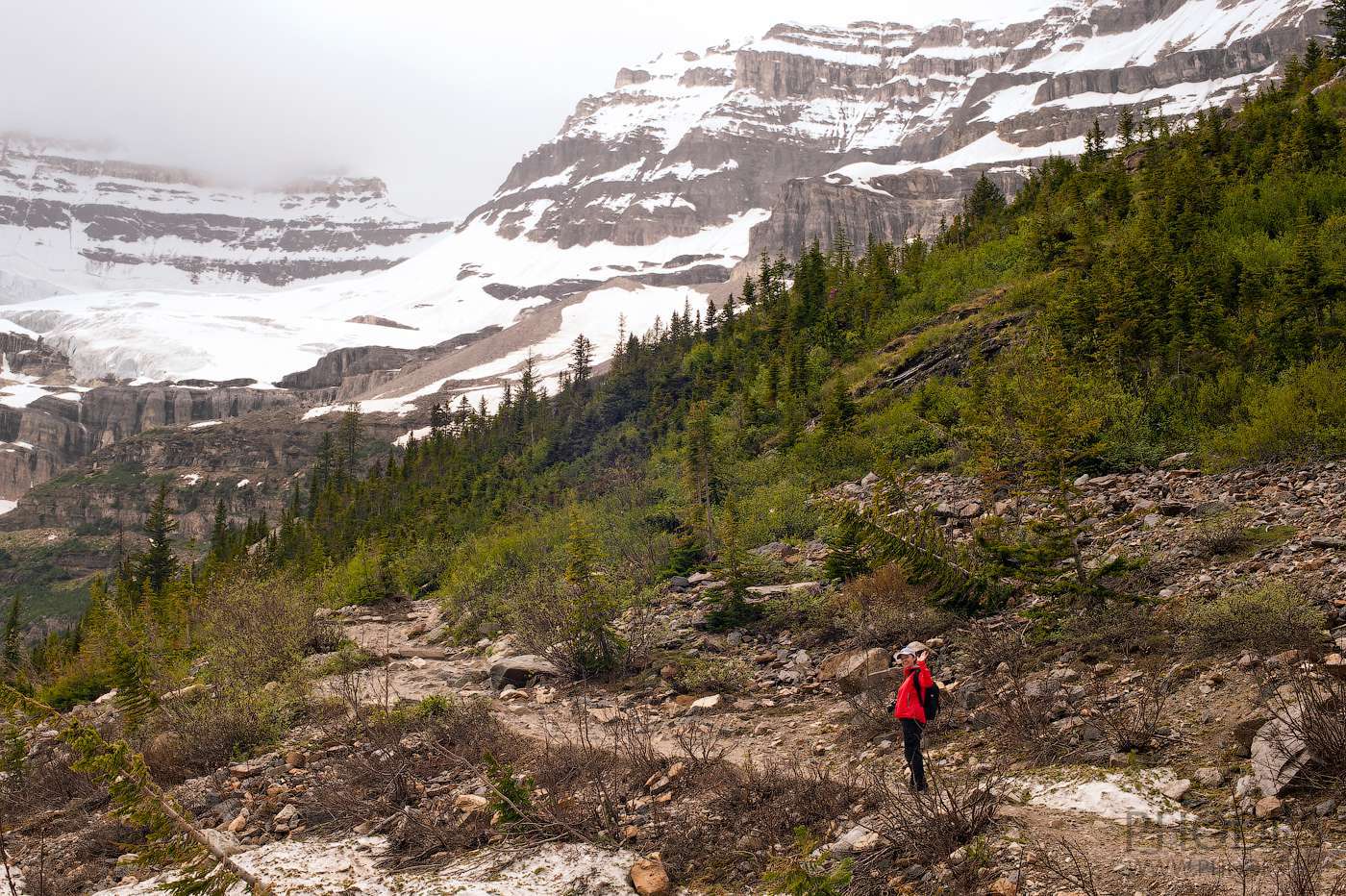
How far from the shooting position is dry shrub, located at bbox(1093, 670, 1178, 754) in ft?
24.0

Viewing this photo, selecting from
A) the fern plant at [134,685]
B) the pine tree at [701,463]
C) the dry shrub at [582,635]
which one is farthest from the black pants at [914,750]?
the pine tree at [701,463]

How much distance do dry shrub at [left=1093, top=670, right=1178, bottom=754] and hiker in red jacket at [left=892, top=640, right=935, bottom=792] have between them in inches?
63.0

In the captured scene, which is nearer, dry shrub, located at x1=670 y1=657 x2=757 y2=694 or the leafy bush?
dry shrub, located at x1=670 y1=657 x2=757 y2=694

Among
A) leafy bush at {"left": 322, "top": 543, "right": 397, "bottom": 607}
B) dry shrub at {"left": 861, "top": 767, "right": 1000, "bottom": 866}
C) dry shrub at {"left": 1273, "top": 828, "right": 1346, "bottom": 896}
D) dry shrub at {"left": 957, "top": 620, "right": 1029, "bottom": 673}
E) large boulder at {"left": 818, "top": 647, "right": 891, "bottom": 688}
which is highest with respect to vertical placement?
dry shrub at {"left": 1273, "top": 828, "right": 1346, "bottom": 896}

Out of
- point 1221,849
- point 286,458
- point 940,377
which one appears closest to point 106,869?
point 1221,849

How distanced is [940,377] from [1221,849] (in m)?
22.1

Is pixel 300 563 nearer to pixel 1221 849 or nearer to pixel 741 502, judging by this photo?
pixel 741 502

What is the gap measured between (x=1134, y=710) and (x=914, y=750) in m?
2.12

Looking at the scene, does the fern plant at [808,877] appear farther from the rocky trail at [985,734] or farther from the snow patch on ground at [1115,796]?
the snow patch on ground at [1115,796]

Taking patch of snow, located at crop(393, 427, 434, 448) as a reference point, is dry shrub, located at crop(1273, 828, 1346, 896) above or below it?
above

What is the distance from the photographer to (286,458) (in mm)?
148750

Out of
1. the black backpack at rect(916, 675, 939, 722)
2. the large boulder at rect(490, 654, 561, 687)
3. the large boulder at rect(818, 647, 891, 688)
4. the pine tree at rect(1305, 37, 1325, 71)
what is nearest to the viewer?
the black backpack at rect(916, 675, 939, 722)

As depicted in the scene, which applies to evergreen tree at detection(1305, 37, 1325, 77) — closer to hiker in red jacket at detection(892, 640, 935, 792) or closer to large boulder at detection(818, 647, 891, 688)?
large boulder at detection(818, 647, 891, 688)

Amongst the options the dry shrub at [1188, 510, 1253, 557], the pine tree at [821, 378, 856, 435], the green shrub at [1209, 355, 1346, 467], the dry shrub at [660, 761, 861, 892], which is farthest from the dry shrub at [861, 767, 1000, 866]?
the pine tree at [821, 378, 856, 435]
